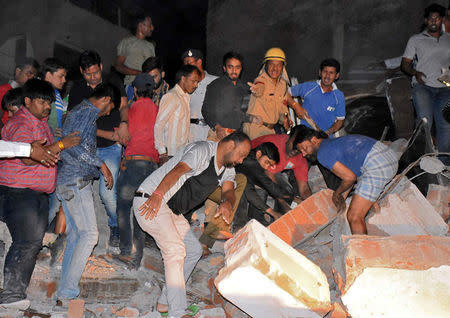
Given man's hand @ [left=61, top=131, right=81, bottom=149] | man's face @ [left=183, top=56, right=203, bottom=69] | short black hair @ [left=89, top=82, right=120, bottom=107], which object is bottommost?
man's hand @ [left=61, top=131, right=81, bottom=149]

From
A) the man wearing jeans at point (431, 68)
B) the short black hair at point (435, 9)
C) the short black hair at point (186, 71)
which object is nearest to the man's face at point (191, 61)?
the short black hair at point (186, 71)

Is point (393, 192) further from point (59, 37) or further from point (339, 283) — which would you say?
point (59, 37)

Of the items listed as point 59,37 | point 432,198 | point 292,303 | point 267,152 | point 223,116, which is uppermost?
point 59,37

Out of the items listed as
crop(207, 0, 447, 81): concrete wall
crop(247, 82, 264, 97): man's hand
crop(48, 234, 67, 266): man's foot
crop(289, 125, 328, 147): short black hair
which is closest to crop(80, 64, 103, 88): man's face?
crop(48, 234, 67, 266): man's foot

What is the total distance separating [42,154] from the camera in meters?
3.98

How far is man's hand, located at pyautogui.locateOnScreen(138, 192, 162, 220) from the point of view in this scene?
4.02m

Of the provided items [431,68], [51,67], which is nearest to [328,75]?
[431,68]

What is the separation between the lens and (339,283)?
4.08 meters

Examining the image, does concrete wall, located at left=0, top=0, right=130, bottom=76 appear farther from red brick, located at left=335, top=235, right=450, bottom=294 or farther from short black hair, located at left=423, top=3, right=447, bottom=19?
red brick, located at left=335, top=235, right=450, bottom=294

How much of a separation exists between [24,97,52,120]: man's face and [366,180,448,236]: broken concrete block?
3.25 metres

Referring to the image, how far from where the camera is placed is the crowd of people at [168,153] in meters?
4.18

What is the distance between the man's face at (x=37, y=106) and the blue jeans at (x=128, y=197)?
39.9 inches

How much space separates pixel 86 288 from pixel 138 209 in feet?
4.22

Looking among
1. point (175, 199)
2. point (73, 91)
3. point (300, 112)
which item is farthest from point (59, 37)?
point (175, 199)
